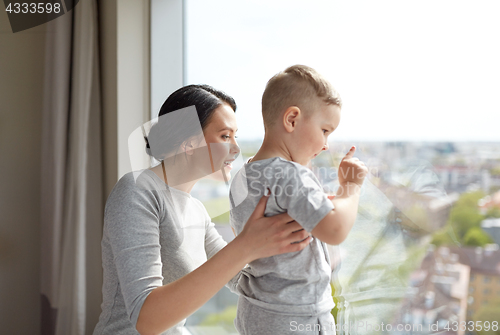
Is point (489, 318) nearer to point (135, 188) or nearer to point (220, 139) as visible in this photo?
point (220, 139)

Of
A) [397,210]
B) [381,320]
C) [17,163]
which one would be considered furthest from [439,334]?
[17,163]

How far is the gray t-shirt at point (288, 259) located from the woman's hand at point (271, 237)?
0.03 meters

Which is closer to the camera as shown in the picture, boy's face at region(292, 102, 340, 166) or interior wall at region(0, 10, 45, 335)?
boy's face at region(292, 102, 340, 166)

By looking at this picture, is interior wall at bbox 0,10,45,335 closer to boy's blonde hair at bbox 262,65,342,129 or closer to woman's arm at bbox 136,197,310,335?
woman's arm at bbox 136,197,310,335

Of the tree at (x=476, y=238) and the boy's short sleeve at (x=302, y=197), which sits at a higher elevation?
the boy's short sleeve at (x=302, y=197)

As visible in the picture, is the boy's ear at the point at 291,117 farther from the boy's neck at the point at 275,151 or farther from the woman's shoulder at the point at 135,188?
the woman's shoulder at the point at 135,188

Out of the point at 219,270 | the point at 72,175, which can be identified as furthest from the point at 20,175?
the point at 219,270

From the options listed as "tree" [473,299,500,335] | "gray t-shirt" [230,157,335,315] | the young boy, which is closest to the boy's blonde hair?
the young boy

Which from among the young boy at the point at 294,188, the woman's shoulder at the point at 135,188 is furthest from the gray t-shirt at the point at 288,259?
the woman's shoulder at the point at 135,188

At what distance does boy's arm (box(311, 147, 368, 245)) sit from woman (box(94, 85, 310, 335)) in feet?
0.29

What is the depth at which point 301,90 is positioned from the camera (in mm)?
750

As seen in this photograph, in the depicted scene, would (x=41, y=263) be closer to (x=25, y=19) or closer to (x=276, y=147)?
(x=25, y=19)

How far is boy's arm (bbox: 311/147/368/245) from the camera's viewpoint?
0.66 meters

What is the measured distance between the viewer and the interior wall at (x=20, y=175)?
192cm
